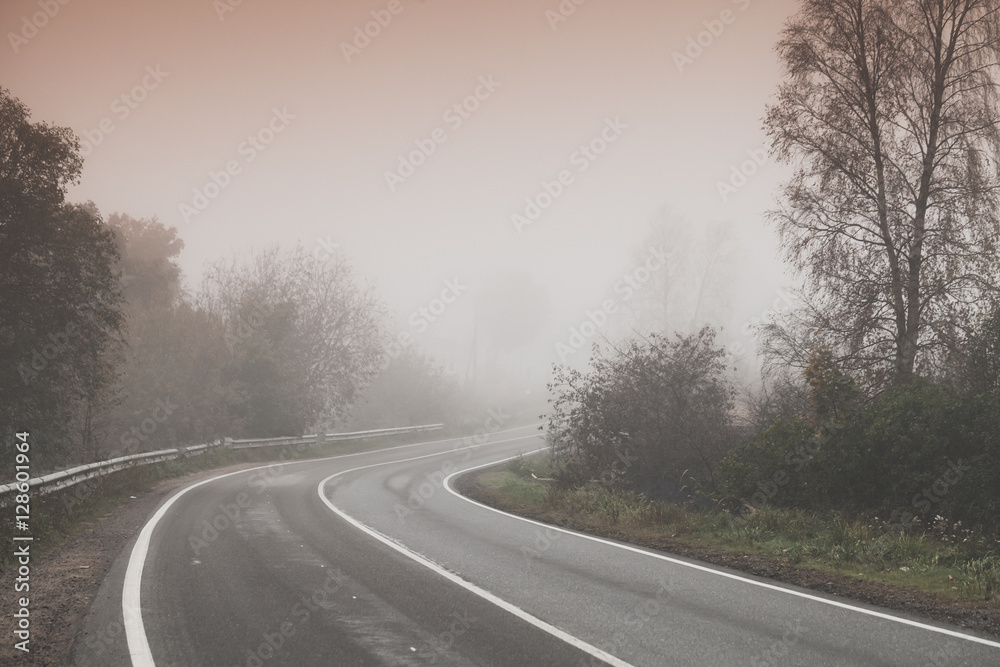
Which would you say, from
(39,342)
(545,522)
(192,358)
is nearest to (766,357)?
(545,522)

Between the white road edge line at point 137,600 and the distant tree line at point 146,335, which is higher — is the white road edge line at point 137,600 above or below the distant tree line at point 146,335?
below

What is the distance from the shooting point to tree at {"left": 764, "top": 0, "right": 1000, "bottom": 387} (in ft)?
39.0

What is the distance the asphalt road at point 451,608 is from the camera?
15.6ft

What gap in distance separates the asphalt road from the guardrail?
2.73 metres

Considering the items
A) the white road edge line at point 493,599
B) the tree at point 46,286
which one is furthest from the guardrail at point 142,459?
the white road edge line at point 493,599

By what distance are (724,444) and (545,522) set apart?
4.76 m

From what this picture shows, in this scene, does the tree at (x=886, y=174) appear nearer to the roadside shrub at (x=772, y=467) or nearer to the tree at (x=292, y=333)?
the roadside shrub at (x=772, y=467)

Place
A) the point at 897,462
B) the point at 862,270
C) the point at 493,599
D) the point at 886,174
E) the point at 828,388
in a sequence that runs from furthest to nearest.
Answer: the point at 886,174 < the point at 862,270 < the point at 828,388 < the point at 897,462 < the point at 493,599

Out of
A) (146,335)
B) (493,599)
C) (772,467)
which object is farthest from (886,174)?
(146,335)

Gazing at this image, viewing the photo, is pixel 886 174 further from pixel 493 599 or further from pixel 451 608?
pixel 451 608

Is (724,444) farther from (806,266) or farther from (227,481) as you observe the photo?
(227,481)

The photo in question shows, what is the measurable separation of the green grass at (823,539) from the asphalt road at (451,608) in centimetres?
131

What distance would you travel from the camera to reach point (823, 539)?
28.9 ft

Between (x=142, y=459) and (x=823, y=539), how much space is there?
1864cm
